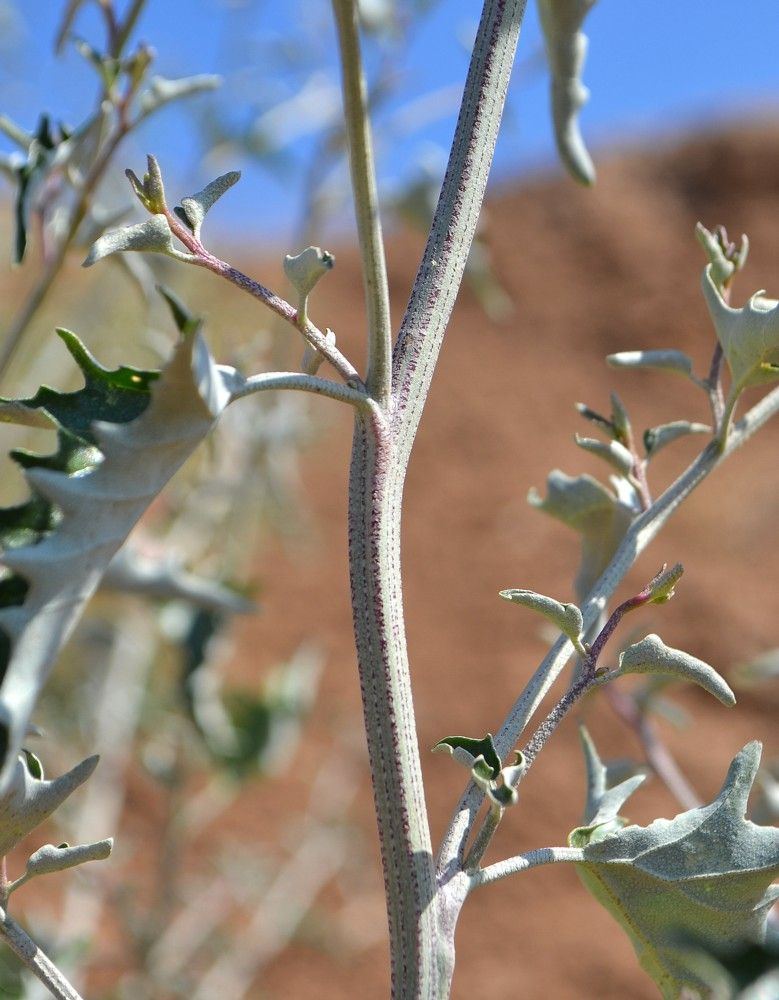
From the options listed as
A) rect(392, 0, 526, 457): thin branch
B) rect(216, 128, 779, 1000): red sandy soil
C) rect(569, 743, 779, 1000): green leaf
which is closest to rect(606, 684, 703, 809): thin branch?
rect(216, 128, 779, 1000): red sandy soil

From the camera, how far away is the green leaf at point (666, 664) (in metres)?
0.48

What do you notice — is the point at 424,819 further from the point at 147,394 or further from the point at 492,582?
Answer: the point at 492,582

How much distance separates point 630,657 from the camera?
19.3 inches

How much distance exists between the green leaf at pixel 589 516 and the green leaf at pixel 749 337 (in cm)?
11

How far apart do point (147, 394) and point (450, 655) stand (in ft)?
15.7

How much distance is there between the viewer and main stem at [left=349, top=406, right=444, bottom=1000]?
461 millimetres

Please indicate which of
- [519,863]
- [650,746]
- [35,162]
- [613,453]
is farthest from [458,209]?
[650,746]

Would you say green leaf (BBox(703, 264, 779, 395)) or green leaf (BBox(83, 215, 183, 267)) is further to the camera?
green leaf (BBox(703, 264, 779, 395))

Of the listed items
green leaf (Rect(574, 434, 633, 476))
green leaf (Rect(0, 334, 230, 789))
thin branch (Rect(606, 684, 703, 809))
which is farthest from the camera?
thin branch (Rect(606, 684, 703, 809))

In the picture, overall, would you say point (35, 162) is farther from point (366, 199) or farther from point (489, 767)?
point (489, 767)

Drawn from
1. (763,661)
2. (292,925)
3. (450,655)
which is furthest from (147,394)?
(450,655)

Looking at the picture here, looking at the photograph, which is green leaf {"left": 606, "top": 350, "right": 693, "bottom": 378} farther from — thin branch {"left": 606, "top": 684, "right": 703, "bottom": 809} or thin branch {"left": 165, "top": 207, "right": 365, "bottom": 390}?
thin branch {"left": 606, "top": 684, "right": 703, "bottom": 809}

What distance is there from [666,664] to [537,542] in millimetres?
5833

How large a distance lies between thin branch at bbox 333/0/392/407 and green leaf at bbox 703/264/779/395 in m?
0.22
